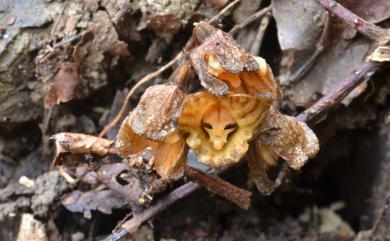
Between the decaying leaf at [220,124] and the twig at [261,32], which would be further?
the twig at [261,32]

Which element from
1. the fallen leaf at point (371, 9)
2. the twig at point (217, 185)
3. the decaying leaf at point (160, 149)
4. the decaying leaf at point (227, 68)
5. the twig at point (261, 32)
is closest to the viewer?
the decaying leaf at point (227, 68)

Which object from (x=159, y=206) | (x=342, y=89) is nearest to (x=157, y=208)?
(x=159, y=206)

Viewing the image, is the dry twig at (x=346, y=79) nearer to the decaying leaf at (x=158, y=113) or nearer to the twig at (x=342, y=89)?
the twig at (x=342, y=89)

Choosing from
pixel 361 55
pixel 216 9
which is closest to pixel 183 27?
pixel 216 9

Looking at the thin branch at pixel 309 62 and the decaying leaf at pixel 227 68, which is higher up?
the decaying leaf at pixel 227 68

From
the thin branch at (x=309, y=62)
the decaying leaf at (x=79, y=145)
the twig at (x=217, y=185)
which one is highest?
the thin branch at (x=309, y=62)

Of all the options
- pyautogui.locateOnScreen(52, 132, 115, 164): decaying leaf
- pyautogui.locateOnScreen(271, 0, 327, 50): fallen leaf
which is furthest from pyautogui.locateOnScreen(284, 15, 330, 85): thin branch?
pyautogui.locateOnScreen(52, 132, 115, 164): decaying leaf

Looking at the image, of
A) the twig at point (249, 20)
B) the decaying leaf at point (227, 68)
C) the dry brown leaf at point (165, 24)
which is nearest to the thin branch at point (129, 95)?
the dry brown leaf at point (165, 24)

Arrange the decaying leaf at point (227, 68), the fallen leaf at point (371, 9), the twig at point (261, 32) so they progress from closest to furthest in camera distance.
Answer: the decaying leaf at point (227, 68), the fallen leaf at point (371, 9), the twig at point (261, 32)

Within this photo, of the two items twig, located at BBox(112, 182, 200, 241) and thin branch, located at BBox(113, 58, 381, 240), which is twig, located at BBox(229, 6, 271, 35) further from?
twig, located at BBox(112, 182, 200, 241)
